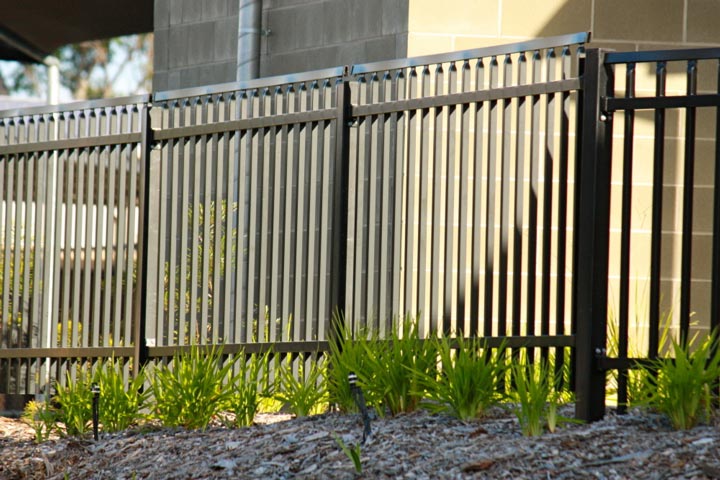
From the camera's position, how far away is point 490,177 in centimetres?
535

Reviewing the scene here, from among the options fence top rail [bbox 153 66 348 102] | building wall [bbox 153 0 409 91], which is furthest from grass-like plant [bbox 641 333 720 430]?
building wall [bbox 153 0 409 91]

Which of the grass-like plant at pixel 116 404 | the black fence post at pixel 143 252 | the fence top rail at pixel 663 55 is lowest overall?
the grass-like plant at pixel 116 404

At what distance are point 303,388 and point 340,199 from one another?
3.35 ft

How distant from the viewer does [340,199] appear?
19.5ft

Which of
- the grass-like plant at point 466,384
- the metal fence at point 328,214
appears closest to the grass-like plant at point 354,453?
the grass-like plant at point 466,384

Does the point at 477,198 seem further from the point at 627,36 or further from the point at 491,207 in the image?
the point at 627,36

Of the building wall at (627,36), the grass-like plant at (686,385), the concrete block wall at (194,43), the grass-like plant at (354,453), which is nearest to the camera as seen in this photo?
the grass-like plant at (354,453)

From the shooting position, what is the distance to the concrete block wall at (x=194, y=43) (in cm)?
906

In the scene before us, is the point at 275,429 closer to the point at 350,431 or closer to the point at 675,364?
the point at 350,431

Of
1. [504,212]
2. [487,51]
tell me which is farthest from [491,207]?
[487,51]

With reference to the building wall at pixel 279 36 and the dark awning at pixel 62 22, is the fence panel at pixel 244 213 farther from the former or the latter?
the dark awning at pixel 62 22

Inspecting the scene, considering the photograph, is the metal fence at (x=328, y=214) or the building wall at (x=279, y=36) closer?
the metal fence at (x=328, y=214)

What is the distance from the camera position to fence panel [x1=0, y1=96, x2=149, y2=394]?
7.00 metres

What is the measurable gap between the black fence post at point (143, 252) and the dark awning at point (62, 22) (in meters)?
6.92
